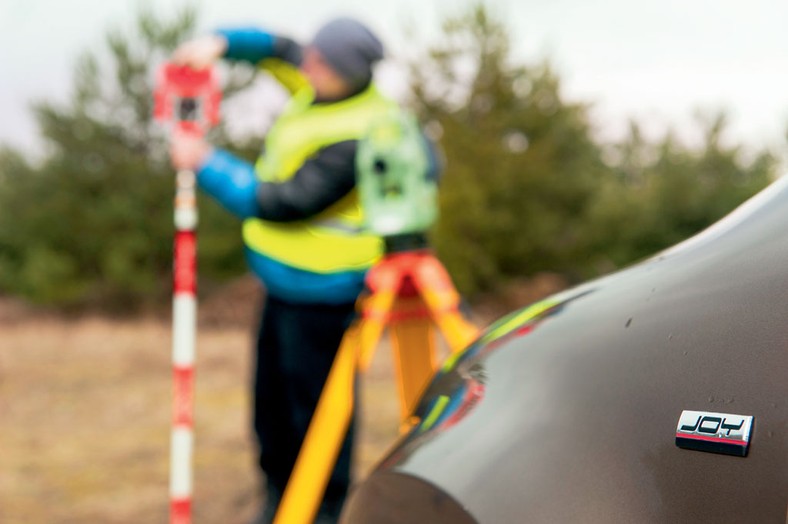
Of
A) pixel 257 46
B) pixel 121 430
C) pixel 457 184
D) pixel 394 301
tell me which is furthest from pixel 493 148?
pixel 394 301

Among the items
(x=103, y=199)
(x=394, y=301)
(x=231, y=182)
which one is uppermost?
(x=231, y=182)

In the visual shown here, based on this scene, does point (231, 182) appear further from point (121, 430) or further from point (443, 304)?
point (121, 430)

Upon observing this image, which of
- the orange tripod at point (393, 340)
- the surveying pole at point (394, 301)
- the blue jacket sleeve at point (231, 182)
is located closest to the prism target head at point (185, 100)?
the blue jacket sleeve at point (231, 182)

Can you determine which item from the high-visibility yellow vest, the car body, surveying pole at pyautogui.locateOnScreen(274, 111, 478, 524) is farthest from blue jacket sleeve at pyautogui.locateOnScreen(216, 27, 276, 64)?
the car body

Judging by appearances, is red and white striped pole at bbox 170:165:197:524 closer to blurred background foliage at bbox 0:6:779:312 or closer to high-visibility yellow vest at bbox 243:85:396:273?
high-visibility yellow vest at bbox 243:85:396:273

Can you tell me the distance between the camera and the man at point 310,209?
322cm

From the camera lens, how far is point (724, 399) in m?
1.14

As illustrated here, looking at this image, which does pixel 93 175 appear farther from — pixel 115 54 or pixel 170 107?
pixel 170 107

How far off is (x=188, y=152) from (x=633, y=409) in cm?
236

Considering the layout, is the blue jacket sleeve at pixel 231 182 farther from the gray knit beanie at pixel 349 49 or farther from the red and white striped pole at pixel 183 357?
the gray knit beanie at pixel 349 49

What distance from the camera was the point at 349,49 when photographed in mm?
3273

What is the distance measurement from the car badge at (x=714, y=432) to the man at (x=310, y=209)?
7.01 feet

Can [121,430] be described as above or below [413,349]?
below

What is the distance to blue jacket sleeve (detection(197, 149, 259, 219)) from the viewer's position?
327 centimetres
